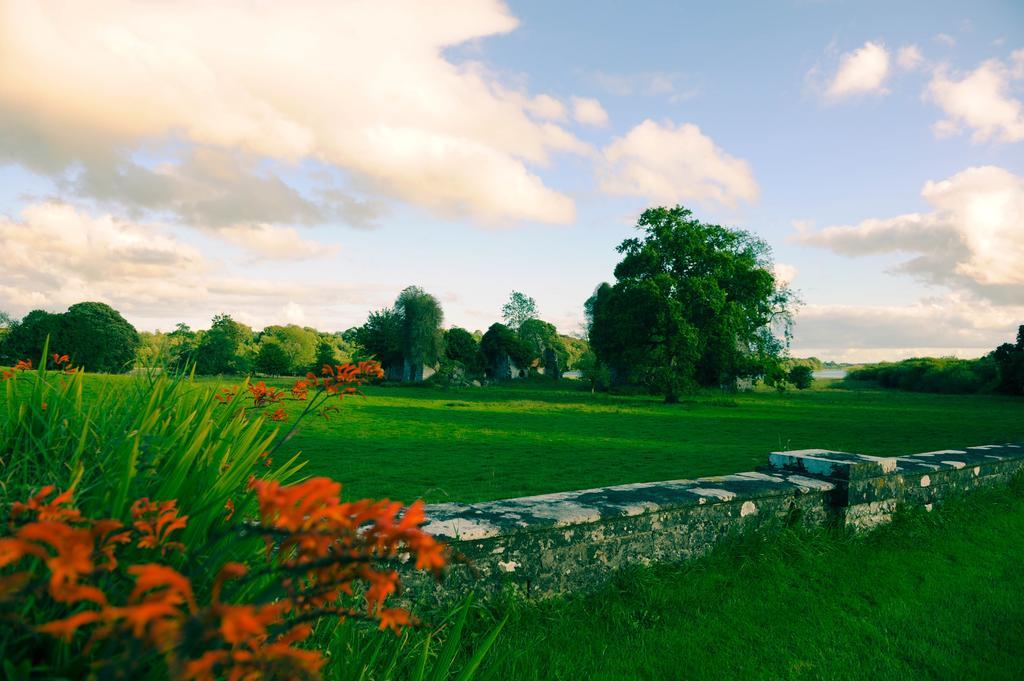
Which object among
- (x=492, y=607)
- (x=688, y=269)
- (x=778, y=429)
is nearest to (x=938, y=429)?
(x=778, y=429)

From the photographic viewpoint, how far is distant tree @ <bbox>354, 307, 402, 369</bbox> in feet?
174

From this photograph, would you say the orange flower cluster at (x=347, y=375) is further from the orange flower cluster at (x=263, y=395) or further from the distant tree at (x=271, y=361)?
the distant tree at (x=271, y=361)

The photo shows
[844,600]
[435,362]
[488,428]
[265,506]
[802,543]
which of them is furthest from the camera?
[435,362]

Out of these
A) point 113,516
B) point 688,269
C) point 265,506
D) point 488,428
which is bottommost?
point 488,428

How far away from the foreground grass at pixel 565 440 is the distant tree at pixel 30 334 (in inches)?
1183

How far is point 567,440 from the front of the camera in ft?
52.3

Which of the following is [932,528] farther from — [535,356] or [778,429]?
[535,356]

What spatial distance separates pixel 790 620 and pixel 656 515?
3.65ft

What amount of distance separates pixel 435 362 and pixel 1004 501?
1827 inches

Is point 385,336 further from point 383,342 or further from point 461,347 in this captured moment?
point 461,347

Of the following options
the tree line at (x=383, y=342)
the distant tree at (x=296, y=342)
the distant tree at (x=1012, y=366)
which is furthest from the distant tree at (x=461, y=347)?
the distant tree at (x=1012, y=366)

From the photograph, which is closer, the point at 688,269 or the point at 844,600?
the point at 844,600

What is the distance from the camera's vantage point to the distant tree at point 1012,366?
145 feet

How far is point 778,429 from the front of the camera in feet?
65.4
